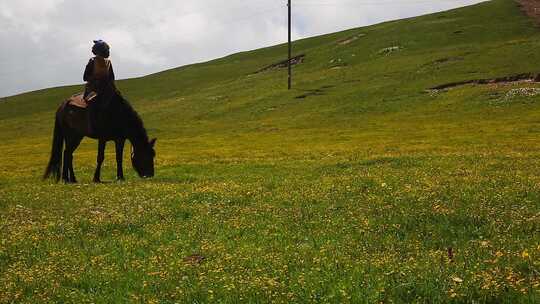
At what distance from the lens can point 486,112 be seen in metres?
61.3

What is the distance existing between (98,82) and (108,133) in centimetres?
234

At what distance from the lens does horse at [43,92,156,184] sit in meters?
24.9

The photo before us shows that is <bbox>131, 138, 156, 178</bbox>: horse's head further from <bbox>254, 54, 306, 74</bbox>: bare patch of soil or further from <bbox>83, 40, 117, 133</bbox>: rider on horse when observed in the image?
<bbox>254, 54, 306, 74</bbox>: bare patch of soil

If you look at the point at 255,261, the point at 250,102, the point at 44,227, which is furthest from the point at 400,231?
the point at 250,102

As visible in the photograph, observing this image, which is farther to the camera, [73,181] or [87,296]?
[73,181]

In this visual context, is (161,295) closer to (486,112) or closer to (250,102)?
(486,112)

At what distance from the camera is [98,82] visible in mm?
24453

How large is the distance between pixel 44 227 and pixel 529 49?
8898 cm

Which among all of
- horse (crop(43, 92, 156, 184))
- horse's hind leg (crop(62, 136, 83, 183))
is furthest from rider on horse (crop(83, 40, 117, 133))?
horse's hind leg (crop(62, 136, 83, 183))

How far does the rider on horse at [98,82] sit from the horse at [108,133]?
0.23 meters

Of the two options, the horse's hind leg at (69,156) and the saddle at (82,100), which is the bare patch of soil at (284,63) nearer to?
the horse's hind leg at (69,156)

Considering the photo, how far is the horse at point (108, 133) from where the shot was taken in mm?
24922

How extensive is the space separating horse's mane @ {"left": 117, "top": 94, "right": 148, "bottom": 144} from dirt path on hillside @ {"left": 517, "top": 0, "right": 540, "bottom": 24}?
11105 centimetres

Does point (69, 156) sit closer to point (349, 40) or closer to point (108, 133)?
point (108, 133)
